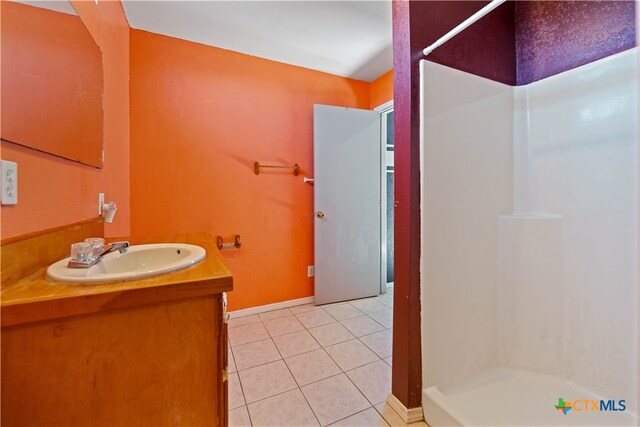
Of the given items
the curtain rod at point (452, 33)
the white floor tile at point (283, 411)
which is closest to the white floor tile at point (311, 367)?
the white floor tile at point (283, 411)

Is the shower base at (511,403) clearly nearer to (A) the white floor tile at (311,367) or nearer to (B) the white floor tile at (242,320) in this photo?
(A) the white floor tile at (311,367)

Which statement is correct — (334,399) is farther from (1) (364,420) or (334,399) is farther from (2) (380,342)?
(2) (380,342)

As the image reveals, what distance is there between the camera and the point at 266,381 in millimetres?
1543

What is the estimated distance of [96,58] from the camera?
1.31m

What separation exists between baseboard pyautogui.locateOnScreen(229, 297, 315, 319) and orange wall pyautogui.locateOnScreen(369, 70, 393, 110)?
6.95 feet

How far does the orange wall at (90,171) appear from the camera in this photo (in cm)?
76

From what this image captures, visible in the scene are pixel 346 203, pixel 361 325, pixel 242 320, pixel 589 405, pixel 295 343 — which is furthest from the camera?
pixel 346 203

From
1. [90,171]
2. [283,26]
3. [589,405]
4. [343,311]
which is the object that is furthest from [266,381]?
[283,26]

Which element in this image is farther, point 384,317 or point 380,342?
point 384,317

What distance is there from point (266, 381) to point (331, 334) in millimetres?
651

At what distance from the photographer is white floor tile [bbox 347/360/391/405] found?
144cm

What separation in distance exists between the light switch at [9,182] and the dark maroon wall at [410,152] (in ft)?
4.36

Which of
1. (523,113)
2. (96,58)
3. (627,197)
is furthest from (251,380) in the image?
(523,113)

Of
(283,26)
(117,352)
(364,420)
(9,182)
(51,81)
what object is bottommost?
(364,420)
